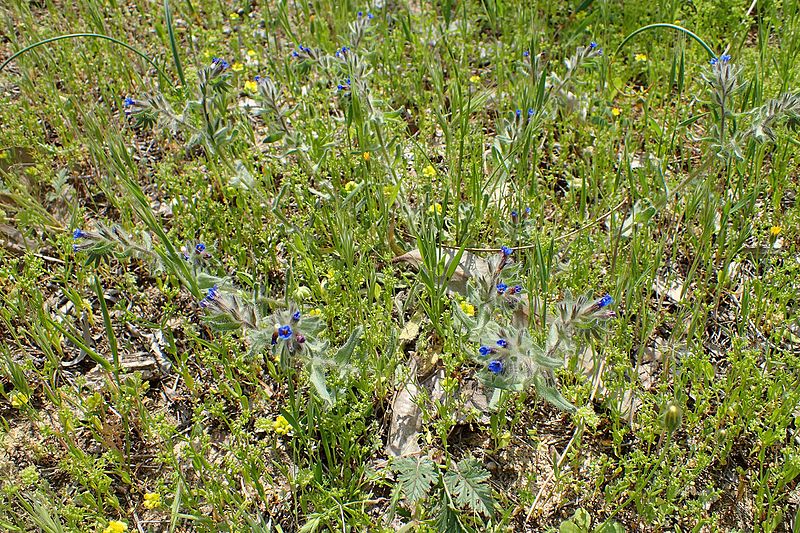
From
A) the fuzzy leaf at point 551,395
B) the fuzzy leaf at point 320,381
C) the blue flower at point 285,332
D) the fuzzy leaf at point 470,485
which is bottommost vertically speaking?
the fuzzy leaf at point 470,485

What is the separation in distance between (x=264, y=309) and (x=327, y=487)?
768 mm

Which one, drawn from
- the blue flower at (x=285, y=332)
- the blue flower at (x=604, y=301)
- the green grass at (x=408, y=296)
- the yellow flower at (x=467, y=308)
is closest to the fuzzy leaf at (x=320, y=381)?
the green grass at (x=408, y=296)

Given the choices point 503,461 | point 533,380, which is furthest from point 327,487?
point 533,380

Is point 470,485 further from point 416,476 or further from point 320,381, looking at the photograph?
point 320,381

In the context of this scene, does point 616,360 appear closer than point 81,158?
Yes

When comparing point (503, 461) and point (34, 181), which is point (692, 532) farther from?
point (34, 181)

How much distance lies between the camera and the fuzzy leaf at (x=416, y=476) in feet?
7.89

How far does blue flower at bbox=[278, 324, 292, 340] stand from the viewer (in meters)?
2.34

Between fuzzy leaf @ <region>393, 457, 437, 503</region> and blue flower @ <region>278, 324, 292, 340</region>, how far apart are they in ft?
2.16

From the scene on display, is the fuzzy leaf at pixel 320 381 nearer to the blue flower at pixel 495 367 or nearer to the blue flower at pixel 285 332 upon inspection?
the blue flower at pixel 285 332

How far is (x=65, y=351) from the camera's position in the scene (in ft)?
10.8

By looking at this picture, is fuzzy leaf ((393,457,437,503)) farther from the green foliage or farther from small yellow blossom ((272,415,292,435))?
small yellow blossom ((272,415,292,435))

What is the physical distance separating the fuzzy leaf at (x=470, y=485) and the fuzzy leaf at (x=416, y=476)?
8cm

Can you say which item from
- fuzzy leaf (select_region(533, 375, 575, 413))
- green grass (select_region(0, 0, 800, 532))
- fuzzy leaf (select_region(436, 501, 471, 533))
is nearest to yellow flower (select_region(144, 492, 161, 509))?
green grass (select_region(0, 0, 800, 532))
